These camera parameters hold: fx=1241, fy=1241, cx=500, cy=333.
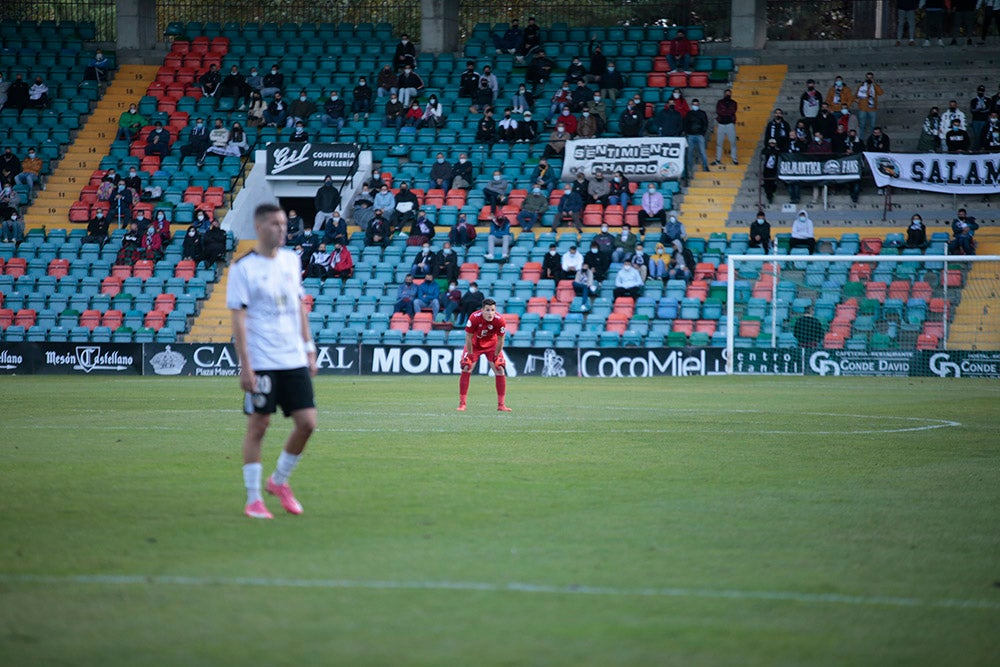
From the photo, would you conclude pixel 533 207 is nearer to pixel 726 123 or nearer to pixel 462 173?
Result: pixel 462 173

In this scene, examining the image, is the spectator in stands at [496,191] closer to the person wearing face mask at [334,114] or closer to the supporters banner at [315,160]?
the supporters banner at [315,160]

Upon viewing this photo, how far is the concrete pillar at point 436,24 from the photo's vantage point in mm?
42531

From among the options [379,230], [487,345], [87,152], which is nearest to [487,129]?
[379,230]

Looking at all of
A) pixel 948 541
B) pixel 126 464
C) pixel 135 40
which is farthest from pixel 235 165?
pixel 948 541

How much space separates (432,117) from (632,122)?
6.62 meters

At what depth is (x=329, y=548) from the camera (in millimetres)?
7242

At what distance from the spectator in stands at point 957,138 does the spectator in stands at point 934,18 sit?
5922 millimetres

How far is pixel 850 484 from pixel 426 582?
17.1 ft

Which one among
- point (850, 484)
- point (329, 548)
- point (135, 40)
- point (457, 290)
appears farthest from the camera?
point (135, 40)

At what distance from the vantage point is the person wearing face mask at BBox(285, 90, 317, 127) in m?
39.8

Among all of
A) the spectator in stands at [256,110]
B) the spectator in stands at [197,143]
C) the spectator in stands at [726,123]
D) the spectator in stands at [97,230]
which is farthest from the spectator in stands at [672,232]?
the spectator in stands at [97,230]

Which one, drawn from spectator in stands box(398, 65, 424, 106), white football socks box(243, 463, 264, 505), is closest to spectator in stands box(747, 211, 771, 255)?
spectator in stands box(398, 65, 424, 106)

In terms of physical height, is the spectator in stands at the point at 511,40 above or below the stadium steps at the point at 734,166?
above

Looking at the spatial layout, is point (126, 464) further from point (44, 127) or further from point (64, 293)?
point (44, 127)
